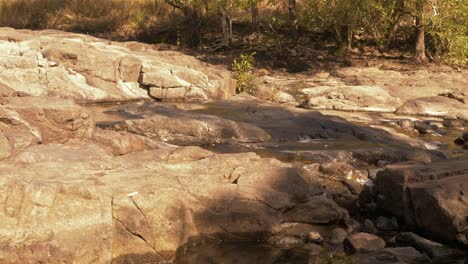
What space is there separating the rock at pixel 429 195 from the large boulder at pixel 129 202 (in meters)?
1.31

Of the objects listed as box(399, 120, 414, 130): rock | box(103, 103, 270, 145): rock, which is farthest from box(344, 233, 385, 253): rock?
box(399, 120, 414, 130): rock

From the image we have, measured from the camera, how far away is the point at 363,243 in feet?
25.0

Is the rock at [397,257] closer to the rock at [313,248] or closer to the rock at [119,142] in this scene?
the rock at [313,248]

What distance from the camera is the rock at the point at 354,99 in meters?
17.7

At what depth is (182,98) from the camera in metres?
17.1

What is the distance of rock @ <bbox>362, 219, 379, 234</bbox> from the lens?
839 cm

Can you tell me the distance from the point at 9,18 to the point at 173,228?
84.1ft

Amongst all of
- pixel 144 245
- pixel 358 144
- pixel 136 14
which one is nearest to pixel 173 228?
pixel 144 245

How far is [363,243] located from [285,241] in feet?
3.13

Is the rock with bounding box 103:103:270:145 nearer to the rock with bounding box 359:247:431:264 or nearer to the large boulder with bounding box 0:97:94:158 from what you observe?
the large boulder with bounding box 0:97:94:158

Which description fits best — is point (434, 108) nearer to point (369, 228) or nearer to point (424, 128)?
point (424, 128)

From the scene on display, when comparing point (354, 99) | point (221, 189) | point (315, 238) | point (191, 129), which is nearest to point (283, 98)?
point (354, 99)

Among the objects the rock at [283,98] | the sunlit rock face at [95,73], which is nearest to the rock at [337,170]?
the sunlit rock face at [95,73]

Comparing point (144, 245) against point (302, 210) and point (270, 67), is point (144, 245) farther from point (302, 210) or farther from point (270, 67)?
point (270, 67)
